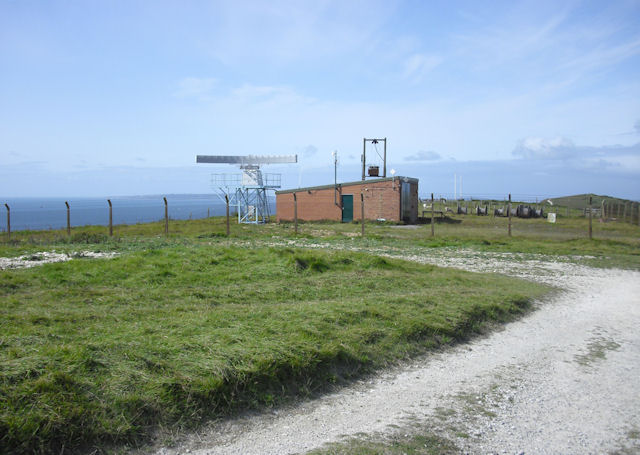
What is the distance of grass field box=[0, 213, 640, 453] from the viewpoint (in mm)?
3705

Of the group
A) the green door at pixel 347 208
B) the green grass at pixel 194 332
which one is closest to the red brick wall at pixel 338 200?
the green door at pixel 347 208

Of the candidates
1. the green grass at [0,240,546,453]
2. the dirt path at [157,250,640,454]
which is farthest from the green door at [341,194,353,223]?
the dirt path at [157,250,640,454]

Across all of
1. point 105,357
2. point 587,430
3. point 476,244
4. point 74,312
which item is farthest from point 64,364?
point 476,244

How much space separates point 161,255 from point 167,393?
7.02 m

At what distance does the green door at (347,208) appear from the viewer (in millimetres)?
34375

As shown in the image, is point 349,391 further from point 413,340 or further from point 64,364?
point 64,364

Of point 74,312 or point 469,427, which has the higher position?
point 74,312

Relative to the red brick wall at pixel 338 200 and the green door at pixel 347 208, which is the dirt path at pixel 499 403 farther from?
the green door at pixel 347 208

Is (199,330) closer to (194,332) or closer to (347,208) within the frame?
(194,332)

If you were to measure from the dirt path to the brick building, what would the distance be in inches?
995

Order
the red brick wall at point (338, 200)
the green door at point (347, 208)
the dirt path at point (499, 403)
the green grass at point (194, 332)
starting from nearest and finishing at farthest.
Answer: the green grass at point (194, 332) → the dirt path at point (499, 403) → the red brick wall at point (338, 200) → the green door at point (347, 208)

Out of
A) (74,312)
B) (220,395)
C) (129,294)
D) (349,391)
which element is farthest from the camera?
(129,294)

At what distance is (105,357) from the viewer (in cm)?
441

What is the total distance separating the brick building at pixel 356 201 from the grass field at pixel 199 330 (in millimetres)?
21399
